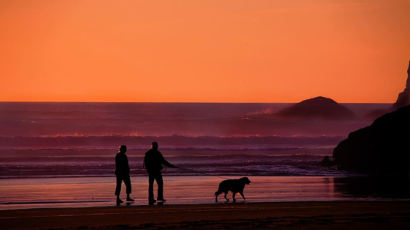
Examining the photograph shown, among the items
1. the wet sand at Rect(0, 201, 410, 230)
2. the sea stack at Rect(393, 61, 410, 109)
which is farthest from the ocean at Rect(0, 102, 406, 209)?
the sea stack at Rect(393, 61, 410, 109)

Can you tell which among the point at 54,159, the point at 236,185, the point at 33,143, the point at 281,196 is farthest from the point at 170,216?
the point at 33,143

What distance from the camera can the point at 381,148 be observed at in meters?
36.5

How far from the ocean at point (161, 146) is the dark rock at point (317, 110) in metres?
2.60

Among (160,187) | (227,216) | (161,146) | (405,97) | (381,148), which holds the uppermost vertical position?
(405,97)

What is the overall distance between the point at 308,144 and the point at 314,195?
53.2m

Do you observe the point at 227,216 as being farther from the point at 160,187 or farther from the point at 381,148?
the point at 381,148

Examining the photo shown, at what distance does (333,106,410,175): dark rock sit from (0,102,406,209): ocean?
1.19 metres

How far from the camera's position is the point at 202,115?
373 ft

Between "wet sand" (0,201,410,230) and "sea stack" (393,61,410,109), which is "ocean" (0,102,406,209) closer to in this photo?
"wet sand" (0,201,410,230)

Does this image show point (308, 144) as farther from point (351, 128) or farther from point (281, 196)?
point (281, 196)

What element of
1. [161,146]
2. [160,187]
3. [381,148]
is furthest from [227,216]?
[161,146]

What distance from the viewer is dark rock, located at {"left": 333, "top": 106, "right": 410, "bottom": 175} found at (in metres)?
35.4

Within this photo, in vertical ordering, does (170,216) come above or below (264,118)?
below

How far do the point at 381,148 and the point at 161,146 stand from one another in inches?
1494
